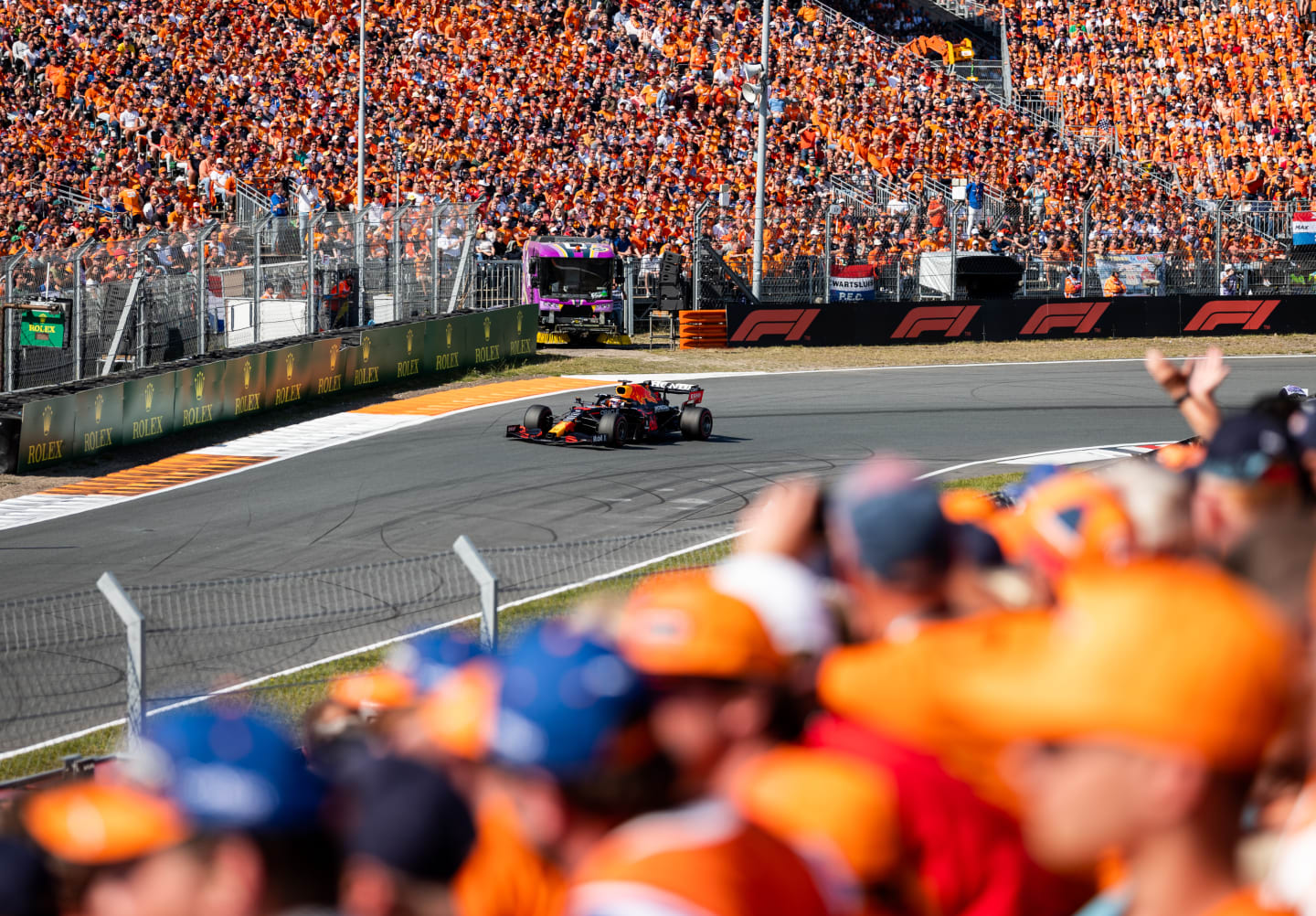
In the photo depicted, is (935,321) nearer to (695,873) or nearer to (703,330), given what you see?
(703,330)

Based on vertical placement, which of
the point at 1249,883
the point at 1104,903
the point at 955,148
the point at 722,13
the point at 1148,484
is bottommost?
the point at 1104,903

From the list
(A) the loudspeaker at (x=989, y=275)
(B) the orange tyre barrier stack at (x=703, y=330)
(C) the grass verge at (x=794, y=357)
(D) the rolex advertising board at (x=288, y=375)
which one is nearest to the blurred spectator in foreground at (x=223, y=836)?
(C) the grass verge at (x=794, y=357)

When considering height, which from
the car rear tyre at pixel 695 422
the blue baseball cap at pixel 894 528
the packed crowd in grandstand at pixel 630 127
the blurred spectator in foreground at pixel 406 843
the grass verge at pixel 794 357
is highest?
the packed crowd in grandstand at pixel 630 127

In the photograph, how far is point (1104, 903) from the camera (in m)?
2.33

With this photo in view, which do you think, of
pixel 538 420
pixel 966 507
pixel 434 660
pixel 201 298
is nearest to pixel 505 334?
pixel 201 298

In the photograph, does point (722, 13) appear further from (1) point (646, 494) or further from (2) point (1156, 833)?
(2) point (1156, 833)

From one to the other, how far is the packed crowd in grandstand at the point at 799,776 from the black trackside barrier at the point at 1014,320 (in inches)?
1041

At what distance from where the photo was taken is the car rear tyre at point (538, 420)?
17500 millimetres

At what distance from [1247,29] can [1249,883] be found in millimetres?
43752

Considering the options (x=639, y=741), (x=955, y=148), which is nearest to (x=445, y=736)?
(x=639, y=741)

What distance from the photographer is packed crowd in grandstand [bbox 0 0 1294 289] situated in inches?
1195

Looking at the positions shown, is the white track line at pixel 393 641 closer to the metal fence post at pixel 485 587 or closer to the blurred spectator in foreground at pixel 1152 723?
the metal fence post at pixel 485 587

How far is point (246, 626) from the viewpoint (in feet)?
28.4

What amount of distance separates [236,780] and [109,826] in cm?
32
